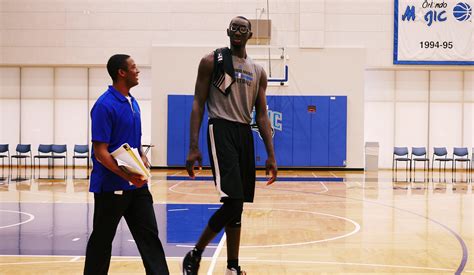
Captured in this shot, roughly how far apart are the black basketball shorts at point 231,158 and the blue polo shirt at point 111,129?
1.99 ft

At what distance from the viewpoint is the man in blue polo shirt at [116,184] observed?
3.50 m

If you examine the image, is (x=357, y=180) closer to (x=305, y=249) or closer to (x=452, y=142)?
(x=452, y=142)

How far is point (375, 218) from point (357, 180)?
26.7 feet

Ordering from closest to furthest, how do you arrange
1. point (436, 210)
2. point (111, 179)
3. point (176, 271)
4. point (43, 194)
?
point (111, 179) < point (176, 271) < point (436, 210) < point (43, 194)

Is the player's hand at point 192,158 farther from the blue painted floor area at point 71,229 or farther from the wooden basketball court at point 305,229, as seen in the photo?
the blue painted floor area at point 71,229

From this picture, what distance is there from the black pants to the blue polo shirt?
70 mm

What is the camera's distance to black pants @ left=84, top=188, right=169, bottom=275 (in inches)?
142

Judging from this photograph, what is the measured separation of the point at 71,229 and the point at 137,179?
4.37 m

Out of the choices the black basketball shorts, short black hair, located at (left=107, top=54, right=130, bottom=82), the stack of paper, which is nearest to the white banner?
the black basketball shorts

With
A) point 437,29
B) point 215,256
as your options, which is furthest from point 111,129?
point 437,29

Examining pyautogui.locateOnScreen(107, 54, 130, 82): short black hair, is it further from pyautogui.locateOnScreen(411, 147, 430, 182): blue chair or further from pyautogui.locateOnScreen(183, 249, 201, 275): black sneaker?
pyautogui.locateOnScreen(411, 147, 430, 182): blue chair

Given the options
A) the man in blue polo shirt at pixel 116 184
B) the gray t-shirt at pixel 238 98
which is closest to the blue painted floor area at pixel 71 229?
the man in blue polo shirt at pixel 116 184

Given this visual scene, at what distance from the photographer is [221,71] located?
158 inches

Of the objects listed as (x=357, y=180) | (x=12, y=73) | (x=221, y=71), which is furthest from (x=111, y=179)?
(x=12, y=73)
